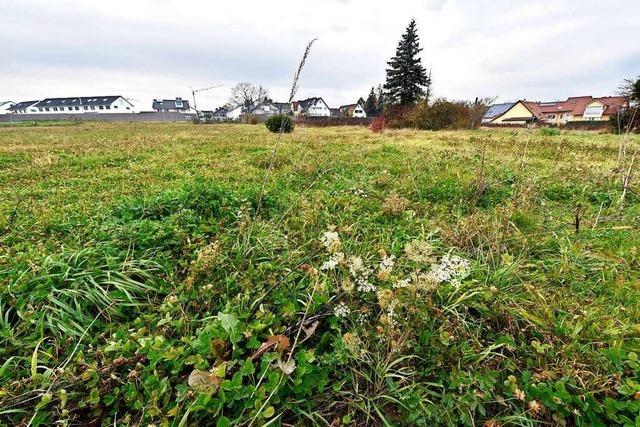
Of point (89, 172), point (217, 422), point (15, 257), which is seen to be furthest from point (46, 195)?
point (217, 422)

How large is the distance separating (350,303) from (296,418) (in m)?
0.57

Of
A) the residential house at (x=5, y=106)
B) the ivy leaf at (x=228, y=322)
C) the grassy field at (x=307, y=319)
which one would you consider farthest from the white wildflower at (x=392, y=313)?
the residential house at (x=5, y=106)

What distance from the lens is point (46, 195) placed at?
11.8 feet

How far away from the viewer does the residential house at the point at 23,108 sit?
72.4 metres

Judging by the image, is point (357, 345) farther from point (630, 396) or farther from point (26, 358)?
point (26, 358)

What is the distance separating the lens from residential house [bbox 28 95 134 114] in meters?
68.1

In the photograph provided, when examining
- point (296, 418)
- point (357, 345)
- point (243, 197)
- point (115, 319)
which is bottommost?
point (296, 418)

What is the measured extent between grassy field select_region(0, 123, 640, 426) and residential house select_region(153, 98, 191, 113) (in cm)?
8963

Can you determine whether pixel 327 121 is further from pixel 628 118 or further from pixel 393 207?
pixel 393 207

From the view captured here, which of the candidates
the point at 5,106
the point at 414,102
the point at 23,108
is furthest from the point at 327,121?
the point at 5,106

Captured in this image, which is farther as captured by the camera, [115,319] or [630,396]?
[115,319]

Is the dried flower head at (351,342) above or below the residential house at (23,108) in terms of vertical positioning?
below

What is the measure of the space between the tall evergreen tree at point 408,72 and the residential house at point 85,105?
66276 mm

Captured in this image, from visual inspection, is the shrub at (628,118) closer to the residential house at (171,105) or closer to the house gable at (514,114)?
the house gable at (514,114)
